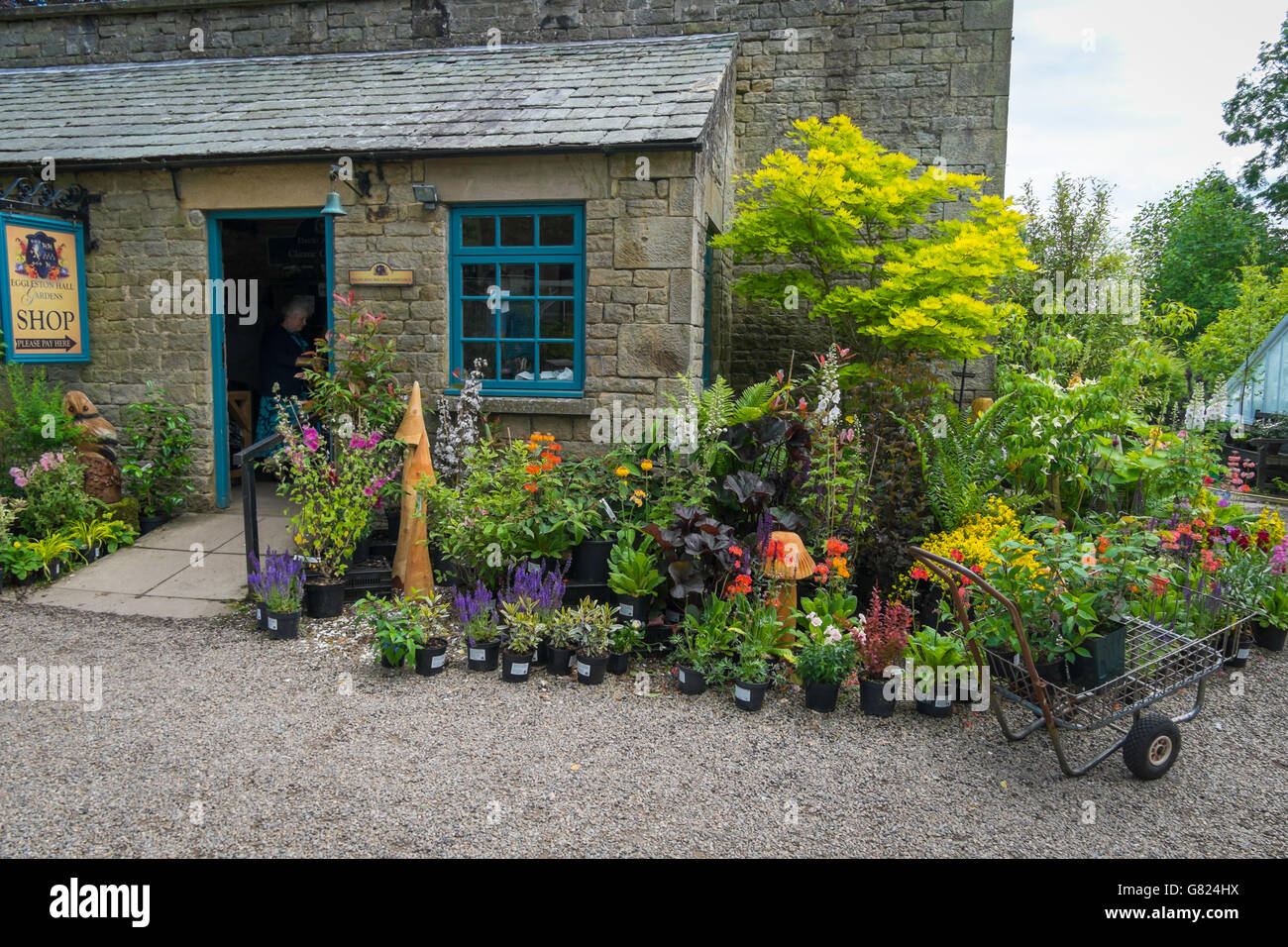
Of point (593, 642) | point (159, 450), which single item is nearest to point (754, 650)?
point (593, 642)

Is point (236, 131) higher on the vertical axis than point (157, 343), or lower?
higher

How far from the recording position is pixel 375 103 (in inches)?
330

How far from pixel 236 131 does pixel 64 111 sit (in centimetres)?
255

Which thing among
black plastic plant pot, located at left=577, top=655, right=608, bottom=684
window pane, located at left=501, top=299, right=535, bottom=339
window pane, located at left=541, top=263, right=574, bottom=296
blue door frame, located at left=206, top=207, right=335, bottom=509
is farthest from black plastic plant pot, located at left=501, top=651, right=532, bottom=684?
blue door frame, located at left=206, top=207, right=335, bottom=509

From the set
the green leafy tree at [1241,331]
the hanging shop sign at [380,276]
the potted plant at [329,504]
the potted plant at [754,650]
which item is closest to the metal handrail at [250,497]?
the potted plant at [329,504]

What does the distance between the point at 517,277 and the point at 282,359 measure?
4005 mm

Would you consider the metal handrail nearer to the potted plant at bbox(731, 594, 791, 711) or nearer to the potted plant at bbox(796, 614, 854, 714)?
the potted plant at bbox(731, 594, 791, 711)

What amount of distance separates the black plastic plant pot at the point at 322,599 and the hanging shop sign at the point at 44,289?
3.78 metres

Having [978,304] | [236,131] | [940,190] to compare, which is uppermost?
[236,131]

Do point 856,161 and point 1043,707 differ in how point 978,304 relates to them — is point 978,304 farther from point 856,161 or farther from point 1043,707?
point 1043,707

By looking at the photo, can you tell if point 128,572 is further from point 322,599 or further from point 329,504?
point 329,504

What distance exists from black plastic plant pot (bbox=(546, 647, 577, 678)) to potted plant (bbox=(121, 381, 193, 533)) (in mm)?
4762
